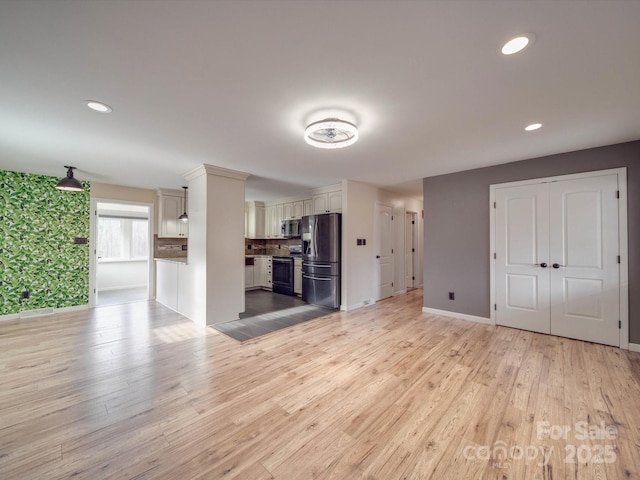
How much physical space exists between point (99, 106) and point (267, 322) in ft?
10.9

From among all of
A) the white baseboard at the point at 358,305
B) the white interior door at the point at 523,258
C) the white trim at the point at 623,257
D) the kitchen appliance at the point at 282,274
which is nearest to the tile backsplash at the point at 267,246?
the kitchen appliance at the point at 282,274

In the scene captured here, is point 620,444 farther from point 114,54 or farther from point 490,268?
point 114,54

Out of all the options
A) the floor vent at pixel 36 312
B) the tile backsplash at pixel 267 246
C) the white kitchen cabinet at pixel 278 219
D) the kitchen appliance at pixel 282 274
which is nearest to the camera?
the floor vent at pixel 36 312

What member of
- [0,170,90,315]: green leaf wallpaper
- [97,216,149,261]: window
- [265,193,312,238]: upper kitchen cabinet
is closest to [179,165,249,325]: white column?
[265,193,312,238]: upper kitchen cabinet

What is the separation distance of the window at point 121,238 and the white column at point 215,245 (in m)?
4.01

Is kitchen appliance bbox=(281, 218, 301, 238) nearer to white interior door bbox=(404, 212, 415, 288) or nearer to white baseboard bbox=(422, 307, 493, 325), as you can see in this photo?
white interior door bbox=(404, 212, 415, 288)

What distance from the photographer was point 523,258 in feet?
12.4

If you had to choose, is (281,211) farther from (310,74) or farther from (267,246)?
(310,74)

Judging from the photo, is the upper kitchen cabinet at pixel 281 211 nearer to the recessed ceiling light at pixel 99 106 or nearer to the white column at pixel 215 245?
the white column at pixel 215 245

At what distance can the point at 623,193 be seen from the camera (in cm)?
311

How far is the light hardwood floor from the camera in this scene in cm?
152

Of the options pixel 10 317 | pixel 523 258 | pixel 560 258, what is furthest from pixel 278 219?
pixel 560 258

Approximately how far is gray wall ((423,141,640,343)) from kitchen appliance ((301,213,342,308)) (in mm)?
1704

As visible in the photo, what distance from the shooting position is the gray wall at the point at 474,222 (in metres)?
3.07
